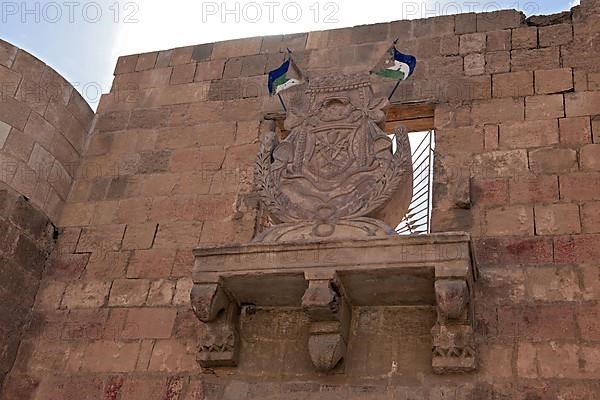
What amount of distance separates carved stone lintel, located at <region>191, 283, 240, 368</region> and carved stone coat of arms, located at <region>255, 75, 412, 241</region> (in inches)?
19.8

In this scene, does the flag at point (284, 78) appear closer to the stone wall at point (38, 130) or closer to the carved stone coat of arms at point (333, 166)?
the carved stone coat of arms at point (333, 166)

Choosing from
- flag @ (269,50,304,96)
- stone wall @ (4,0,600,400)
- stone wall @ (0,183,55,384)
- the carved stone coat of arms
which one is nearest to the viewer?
stone wall @ (4,0,600,400)

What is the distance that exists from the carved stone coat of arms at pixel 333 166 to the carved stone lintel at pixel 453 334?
22.6 inches

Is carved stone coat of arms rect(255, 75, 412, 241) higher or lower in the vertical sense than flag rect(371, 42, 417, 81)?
lower

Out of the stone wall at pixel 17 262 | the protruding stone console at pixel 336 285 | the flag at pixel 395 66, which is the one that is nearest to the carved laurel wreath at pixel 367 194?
the protruding stone console at pixel 336 285

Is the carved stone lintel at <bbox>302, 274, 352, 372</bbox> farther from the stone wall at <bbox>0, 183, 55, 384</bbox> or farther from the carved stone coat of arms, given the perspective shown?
the stone wall at <bbox>0, 183, 55, 384</bbox>

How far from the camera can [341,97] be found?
227 inches

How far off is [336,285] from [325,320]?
252 millimetres

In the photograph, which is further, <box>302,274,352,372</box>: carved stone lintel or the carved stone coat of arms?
the carved stone coat of arms

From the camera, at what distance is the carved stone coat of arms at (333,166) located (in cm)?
516

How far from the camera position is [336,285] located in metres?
4.86

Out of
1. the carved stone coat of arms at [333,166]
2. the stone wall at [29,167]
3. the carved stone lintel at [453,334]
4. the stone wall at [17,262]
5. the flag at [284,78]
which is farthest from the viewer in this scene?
the flag at [284,78]

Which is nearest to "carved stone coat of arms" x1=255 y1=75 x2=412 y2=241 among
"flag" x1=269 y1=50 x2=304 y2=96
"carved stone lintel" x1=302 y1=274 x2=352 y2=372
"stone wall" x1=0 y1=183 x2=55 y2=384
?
"carved stone lintel" x1=302 y1=274 x2=352 y2=372

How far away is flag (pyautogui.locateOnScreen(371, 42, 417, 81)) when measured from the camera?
645cm
